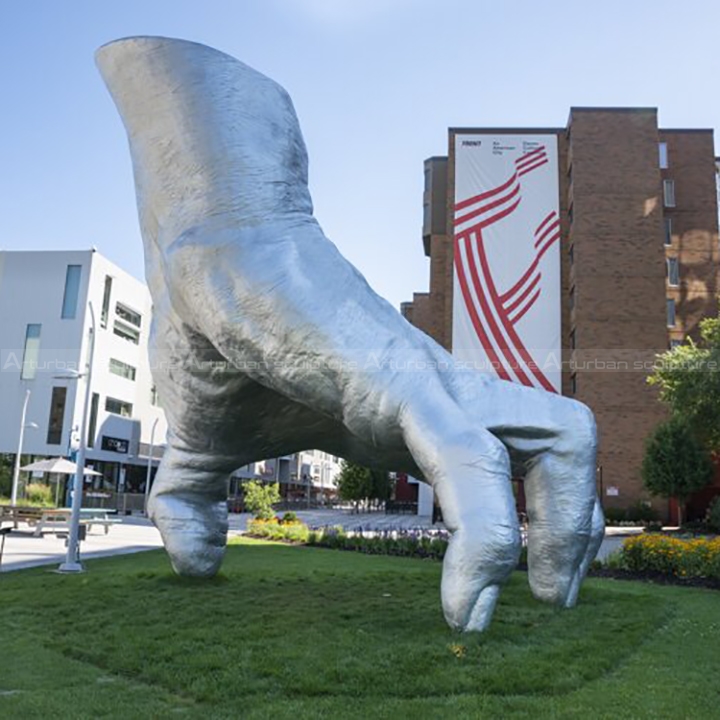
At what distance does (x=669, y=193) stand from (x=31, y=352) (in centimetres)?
3409

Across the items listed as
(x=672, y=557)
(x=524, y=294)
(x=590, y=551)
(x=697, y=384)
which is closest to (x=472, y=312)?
(x=524, y=294)

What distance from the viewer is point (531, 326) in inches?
1547

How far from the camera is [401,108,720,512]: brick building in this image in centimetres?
3666

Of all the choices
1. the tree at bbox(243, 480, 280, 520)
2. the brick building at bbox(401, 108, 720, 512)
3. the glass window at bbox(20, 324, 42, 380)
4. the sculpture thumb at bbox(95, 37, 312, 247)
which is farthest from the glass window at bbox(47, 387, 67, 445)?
the sculpture thumb at bbox(95, 37, 312, 247)

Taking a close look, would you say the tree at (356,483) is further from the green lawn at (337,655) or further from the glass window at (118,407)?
the green lawn at (337,655)

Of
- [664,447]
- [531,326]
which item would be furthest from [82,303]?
[664,447]

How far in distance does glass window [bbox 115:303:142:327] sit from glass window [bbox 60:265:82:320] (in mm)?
3556

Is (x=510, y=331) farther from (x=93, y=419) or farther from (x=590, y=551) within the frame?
(x=590, y=551)

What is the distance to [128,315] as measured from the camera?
46844mm

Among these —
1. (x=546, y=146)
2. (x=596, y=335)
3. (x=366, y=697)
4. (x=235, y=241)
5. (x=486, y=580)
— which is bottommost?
(x=366, y=697)

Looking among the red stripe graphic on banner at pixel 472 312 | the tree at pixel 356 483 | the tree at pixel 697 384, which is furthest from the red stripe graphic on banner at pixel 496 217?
the tree at pixel 356 483

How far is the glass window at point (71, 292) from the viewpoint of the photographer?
136 ft

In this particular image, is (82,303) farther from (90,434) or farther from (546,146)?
(546,146)

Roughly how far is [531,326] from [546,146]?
9.59 metres
